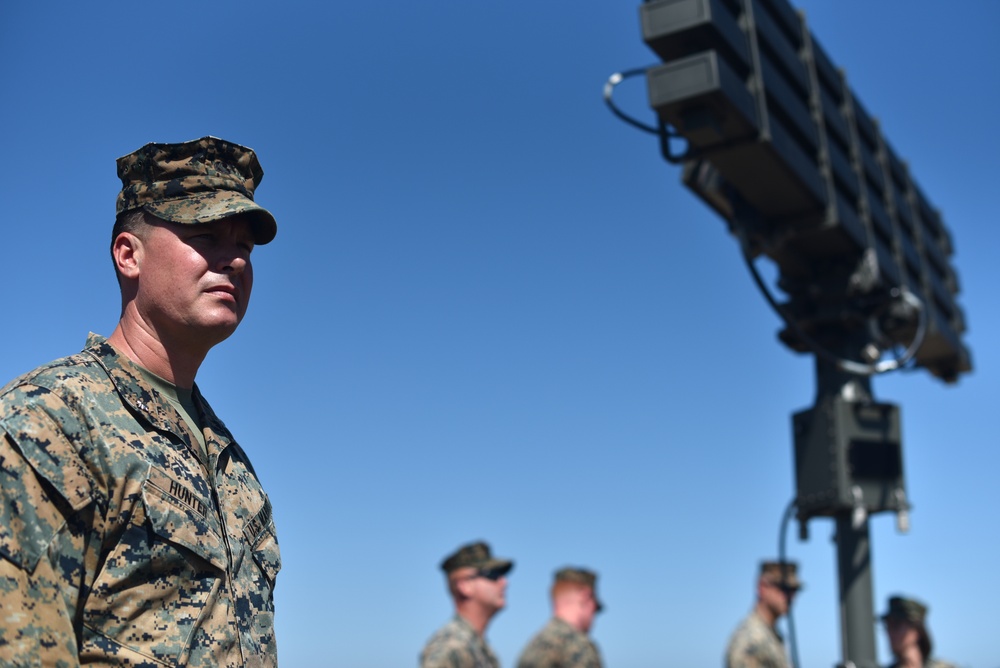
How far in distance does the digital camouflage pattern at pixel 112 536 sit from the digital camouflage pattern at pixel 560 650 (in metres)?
5.09

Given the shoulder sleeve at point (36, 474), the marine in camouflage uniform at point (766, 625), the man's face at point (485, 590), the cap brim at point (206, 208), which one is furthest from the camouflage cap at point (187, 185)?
the marine in camouflage uniform at point (766, 625)

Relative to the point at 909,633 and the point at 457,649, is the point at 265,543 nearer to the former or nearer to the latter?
the point at 457,649

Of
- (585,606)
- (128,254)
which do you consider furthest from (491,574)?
(128,254)

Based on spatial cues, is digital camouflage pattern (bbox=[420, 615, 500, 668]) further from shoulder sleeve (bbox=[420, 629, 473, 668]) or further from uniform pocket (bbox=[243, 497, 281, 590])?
uniform pocket (bbox=[243, 497, 281, 590])

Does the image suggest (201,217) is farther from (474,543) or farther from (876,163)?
(876,163)

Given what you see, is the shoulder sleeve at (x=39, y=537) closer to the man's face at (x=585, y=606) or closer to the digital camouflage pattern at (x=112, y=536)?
the digital camouflage pattern at (x=112, y=536)

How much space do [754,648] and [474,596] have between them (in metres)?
2.07

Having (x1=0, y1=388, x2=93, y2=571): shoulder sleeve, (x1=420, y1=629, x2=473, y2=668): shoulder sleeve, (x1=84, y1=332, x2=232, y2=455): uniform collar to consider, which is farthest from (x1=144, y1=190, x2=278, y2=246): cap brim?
(x1=420, y1=629, x2=473, y2=668): shoulder sleeve

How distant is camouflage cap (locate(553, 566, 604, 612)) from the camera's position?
724 cm

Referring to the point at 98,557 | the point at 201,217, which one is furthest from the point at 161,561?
the point at 201,217

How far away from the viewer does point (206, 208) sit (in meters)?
1.90

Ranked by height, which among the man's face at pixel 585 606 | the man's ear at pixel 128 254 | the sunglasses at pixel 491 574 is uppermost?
the man's face at pixel 585 606

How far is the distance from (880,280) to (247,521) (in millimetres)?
5167

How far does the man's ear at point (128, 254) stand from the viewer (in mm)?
1905
